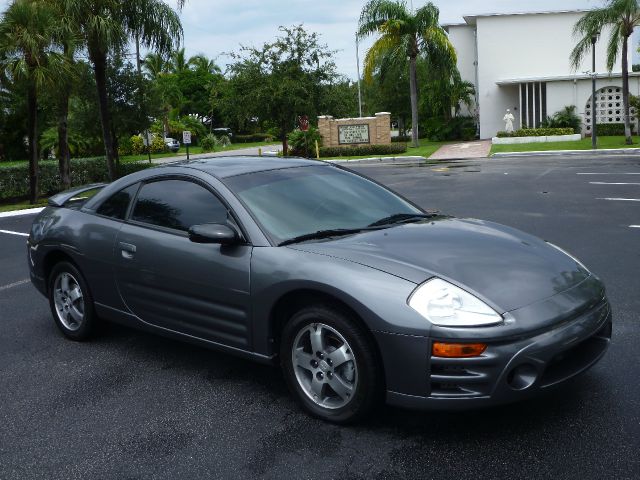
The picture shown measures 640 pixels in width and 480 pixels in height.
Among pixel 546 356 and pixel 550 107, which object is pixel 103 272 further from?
pixel 550 107

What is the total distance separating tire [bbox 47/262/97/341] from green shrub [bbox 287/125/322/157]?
3123cm

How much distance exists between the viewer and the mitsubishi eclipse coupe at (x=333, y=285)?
10.6 ft

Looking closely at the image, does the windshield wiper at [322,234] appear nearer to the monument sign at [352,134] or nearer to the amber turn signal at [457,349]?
the amber turn signal at [457,349]

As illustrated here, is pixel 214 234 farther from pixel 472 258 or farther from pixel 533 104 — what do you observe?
pixel 533 104

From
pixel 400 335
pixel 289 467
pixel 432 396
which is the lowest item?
pixel 289 467

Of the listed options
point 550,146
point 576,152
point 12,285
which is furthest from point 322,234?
point 550,146

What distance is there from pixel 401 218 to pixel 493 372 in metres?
1.62

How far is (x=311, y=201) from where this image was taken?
14.5ft

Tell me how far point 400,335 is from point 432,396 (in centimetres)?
33

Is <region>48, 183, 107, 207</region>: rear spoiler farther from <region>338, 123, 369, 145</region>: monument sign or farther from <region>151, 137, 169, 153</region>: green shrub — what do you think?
<region>151, 137, 169, 153</region>: green shrub

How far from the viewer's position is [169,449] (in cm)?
351

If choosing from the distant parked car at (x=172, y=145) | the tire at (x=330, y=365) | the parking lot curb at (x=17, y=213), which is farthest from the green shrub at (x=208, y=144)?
the tire at (x=330, y=365)

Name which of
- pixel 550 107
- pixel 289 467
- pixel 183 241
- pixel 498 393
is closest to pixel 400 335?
pixel 498 393

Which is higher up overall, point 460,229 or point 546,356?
point 460,229
